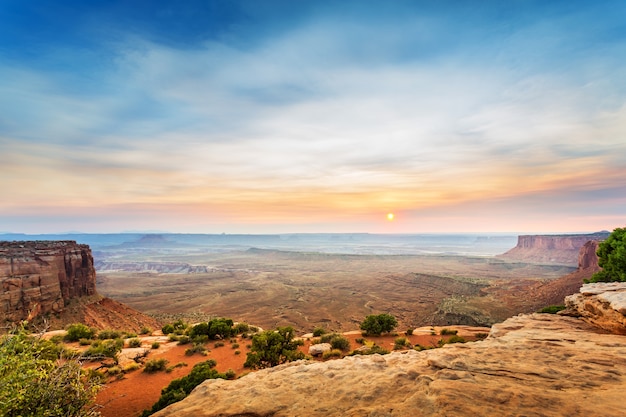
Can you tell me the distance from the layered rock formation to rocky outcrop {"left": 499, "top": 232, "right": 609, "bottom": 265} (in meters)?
179

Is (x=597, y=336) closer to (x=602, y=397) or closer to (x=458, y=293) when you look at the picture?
(x=602, y=397)

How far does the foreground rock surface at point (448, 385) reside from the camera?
5.82m

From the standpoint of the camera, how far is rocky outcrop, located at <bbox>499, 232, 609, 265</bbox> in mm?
144250

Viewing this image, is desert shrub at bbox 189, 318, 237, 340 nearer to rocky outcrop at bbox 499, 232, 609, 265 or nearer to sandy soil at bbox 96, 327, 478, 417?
sandy soil at bbox 96, 327, 478, 417

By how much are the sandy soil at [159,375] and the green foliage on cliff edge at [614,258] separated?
15716mm

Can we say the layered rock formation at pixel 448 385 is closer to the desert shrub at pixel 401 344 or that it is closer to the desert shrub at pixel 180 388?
the desert shrub at pixel 180 388

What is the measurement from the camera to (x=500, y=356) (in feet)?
28.7

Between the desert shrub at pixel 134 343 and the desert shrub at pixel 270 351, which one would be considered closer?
the desert shrub at pixel 270 351

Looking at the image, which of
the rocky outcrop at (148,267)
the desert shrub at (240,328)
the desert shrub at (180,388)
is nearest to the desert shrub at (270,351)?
the desert shrub at (180,388)

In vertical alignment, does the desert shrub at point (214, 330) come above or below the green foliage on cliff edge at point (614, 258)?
below

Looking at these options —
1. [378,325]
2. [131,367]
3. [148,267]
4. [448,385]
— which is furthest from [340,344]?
[148,267]

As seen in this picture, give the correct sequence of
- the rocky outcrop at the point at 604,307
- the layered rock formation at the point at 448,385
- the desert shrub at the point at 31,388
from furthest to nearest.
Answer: the rocky outcrop at the point at 604,307 < the desert shrub at the point at 31,388 < the layered rock formation at the point at 448,385

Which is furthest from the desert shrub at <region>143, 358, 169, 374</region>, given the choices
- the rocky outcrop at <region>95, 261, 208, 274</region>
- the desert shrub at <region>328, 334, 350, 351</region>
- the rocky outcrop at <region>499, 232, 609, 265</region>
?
the rocky outcrop at <region>499, 232, 609, 265</region>

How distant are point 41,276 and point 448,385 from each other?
5701 centimetres
